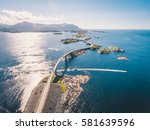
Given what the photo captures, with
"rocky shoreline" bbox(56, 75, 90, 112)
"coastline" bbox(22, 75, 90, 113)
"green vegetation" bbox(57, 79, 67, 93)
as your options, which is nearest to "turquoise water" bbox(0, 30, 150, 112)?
"rocky shoreline" bbox(56, 75, 90, 112)

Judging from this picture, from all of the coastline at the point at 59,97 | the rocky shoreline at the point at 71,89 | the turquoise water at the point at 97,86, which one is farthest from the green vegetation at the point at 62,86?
the turquoise water at the point at 97,86

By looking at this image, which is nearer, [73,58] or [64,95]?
[64,95]

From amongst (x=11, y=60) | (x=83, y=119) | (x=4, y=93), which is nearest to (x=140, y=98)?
(x=83, y=119)

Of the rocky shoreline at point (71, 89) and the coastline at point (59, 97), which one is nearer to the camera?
the coastline at point (59, 97)

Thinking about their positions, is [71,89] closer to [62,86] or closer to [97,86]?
[62,86]

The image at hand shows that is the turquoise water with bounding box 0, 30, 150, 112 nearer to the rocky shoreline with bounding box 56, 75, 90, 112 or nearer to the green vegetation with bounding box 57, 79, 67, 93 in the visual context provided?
the rocky shoreline with bounding box 56, 75, 90, 112

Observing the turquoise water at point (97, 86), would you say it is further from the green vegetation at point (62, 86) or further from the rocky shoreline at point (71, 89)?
the green vegetation at point (62, 86)

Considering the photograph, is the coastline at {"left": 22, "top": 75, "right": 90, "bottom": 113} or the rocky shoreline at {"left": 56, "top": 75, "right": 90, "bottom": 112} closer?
the coastline at {"left": 22, "top": 75, "right": 90, "bottom": 113}

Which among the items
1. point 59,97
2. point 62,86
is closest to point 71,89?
point 62,86

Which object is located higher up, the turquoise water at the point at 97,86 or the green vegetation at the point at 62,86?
the green vegetation at the point at 62,86

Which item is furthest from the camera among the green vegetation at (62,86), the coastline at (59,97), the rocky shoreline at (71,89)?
the green vegetation at (62,86)

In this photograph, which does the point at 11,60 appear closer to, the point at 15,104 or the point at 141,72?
the point at 15,104
